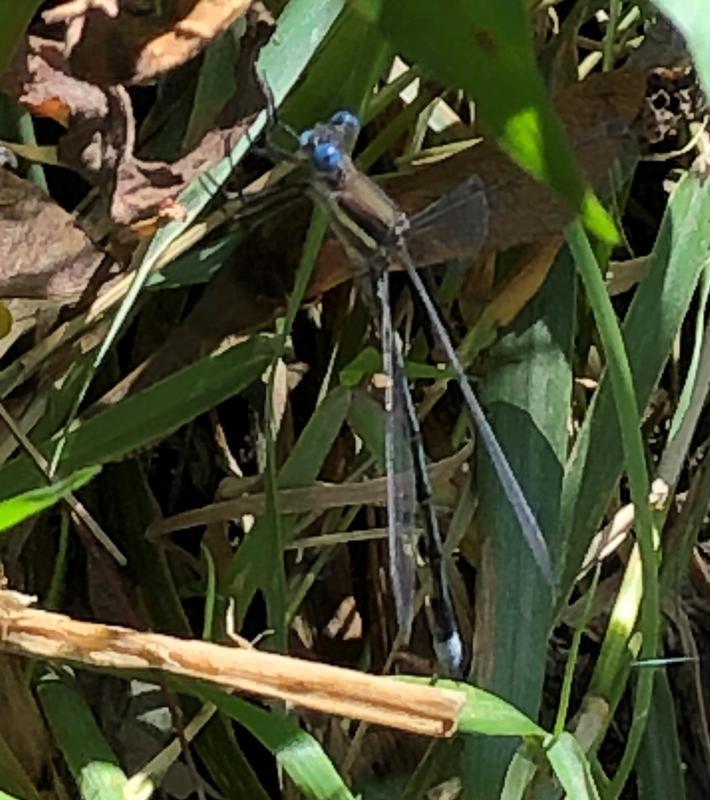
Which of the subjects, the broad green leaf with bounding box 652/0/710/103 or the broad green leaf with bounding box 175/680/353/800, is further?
the broad green leaf with bounding box 175/680/353/800

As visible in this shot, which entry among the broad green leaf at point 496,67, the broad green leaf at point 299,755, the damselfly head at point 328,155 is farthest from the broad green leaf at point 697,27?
the broad green leaf at point 299,755

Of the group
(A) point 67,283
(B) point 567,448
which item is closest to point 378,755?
(B) point 567,448

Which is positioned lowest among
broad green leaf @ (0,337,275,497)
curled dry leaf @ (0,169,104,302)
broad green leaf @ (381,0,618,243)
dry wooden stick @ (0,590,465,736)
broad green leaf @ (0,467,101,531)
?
dry wooden stick @ (0,590,465,736)

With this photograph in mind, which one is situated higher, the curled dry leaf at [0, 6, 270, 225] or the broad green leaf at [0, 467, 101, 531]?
the curled dry leaf at [0, 6, 270, 225]

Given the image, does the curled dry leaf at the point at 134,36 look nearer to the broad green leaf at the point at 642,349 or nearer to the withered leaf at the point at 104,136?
the withered leaf at the point at 104,136

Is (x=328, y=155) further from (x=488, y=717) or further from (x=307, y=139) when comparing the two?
(x=488, y=717)

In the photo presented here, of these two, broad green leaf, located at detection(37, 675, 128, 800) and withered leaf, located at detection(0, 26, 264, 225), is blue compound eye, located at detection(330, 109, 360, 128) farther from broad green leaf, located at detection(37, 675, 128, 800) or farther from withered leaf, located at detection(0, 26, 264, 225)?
broad green leaf, located at detection(37, 675, 128, 800)

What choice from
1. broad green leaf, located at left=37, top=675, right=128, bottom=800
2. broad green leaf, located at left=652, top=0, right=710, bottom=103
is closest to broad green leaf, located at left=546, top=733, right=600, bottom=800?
broad green leaf, located at left=37, top=675, right=128, bottom=800

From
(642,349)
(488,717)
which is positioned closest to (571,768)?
(488,717)
